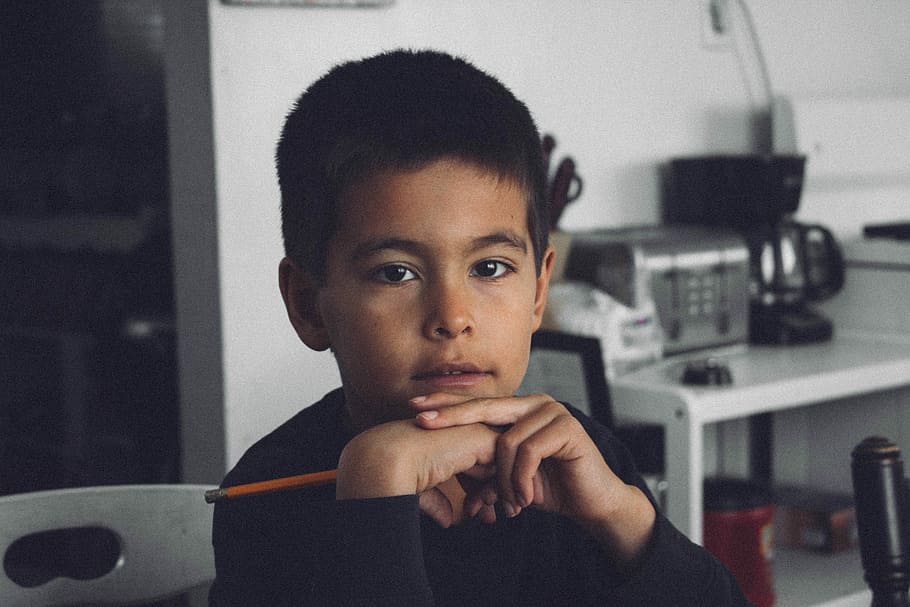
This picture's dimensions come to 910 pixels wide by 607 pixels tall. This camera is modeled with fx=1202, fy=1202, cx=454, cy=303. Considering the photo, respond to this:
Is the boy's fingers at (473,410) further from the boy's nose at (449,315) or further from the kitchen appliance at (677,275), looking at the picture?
the kitchen appliance at (677,275)

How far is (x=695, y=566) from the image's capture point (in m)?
0.93

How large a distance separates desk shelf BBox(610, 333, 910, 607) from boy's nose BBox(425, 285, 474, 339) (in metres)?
0.96

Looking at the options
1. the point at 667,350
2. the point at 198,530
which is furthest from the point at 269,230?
the point at 198,530

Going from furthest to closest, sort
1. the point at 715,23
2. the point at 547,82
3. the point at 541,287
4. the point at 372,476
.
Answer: the point at 715,23 < the point at 547,82 < the point at 541,287 < the point at 372,476

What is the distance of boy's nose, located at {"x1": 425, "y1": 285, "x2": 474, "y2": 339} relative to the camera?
0.81 metres

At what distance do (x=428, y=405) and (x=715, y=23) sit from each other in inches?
73.4

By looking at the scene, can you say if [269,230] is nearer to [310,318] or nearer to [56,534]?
[310,318]

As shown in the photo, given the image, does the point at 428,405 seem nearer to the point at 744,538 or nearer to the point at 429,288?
the point at 429,288

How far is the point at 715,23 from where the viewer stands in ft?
8.12

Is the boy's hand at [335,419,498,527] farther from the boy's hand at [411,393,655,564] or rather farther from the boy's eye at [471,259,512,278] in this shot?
the boy's eye at [471,259,512,278]

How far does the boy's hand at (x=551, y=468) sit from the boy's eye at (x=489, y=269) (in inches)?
3.7

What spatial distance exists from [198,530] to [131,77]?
280 centimetres

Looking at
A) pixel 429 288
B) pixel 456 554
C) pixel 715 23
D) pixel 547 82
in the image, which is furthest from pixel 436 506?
pixel 715 23

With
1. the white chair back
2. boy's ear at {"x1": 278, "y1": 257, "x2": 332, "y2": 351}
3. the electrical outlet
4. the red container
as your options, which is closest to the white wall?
the electrical outlet
